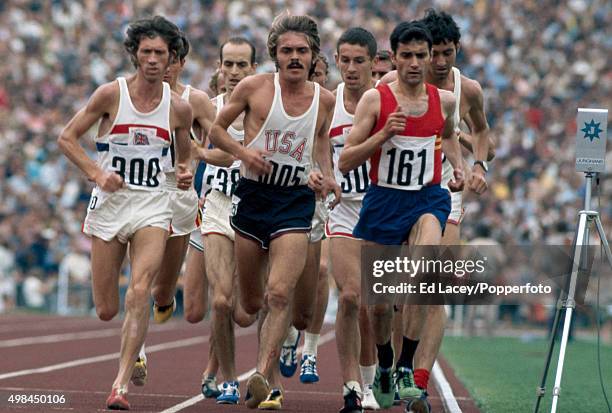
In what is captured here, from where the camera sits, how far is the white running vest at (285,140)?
1005cm

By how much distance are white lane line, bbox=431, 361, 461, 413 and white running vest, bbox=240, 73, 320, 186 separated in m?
2.22

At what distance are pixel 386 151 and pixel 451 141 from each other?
76cm

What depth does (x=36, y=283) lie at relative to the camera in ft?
94.7

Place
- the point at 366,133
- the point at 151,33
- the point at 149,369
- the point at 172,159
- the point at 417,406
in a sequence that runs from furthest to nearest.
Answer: the point at 149,369, the point at 172,159, the point at 151,33, the point at 366,133, the point at 417,406

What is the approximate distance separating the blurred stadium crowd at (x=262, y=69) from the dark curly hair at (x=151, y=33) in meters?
16.7

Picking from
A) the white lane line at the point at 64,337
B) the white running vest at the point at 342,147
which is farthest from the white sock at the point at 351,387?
the white lane line at the point at 64,337

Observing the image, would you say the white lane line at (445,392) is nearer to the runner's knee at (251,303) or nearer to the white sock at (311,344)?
the white sock at (311,344)

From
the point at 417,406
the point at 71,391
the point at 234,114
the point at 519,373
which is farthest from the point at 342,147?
the point at 519,373

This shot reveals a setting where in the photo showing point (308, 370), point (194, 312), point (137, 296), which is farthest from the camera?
point (308, 370)

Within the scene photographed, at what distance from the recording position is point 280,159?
10102 mm

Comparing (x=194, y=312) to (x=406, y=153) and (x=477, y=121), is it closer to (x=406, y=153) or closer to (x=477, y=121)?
(x=477, y=121)

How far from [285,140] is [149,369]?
5474 millimetres

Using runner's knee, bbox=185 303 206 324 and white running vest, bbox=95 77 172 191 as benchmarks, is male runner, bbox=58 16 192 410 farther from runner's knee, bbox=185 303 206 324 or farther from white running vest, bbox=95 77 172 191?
runner's knee, bbox=185 303 206 324

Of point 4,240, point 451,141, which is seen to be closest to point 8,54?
point 4,240
